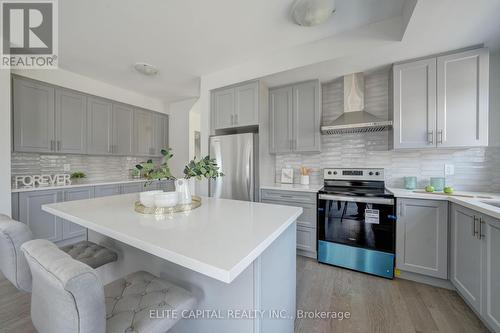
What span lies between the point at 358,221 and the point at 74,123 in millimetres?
4108

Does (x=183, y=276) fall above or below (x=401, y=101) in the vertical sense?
below

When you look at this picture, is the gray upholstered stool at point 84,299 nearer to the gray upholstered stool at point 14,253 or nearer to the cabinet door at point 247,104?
the gray upholstered stool at point 14,253

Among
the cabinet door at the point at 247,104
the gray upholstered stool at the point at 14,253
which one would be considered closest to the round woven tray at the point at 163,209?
the gray upholstered stool at the point at 14,253

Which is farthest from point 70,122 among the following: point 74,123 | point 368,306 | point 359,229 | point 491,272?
point 491,272

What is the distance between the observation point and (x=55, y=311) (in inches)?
23.6

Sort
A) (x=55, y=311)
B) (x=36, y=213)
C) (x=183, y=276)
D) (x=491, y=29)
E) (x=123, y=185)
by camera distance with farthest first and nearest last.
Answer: (x=123, y=185)
(x=36, y=213)
(x=491, y=29)
(x=183, y=276)
(x=55, y=311)

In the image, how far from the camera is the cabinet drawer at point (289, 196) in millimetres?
2344

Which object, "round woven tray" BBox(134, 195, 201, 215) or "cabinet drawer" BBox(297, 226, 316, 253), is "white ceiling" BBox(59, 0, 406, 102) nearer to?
"round woven tray" BBox(134, 195, 201, 215)

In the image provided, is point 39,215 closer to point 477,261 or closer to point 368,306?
point 368,306

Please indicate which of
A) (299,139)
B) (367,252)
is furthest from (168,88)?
(367,252)

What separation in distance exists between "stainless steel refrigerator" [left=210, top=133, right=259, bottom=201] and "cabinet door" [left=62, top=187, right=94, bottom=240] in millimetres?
1881

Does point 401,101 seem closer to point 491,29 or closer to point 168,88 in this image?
→ point 491,29

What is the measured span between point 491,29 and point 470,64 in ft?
0.98

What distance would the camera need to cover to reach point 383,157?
243 centimetres
